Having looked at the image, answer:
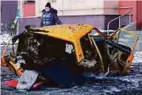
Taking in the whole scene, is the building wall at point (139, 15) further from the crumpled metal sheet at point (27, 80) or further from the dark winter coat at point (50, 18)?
the crumpled metal sheet at point (27, 80)

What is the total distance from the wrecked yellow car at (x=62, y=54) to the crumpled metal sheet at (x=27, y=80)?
0.17m

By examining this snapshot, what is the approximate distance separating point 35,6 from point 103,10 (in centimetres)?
664

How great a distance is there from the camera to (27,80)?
9.43 meters

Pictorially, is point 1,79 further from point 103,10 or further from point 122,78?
point 103,10

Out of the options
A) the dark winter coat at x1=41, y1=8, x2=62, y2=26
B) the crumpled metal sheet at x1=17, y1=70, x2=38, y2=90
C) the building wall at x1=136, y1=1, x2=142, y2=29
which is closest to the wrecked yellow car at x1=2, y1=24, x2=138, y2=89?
the crumpled metal sheet at x1=17, y1=70, x2=38, y2=90

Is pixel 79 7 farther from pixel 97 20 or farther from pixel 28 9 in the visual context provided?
pixel 28 9

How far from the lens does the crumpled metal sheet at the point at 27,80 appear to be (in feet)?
30.6

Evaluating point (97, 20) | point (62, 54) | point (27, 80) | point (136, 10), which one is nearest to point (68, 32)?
point (62, 54)

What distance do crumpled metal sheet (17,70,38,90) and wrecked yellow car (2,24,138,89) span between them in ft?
0.57

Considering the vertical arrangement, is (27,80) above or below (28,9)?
below

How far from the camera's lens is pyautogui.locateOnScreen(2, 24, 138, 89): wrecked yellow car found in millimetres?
9742

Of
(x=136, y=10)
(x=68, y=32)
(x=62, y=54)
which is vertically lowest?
(x=62, y=54)

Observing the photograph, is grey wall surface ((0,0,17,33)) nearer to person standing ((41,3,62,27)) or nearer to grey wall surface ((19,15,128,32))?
grey wall surface ((19,15,128,32))

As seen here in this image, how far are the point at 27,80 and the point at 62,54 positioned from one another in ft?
4.15
